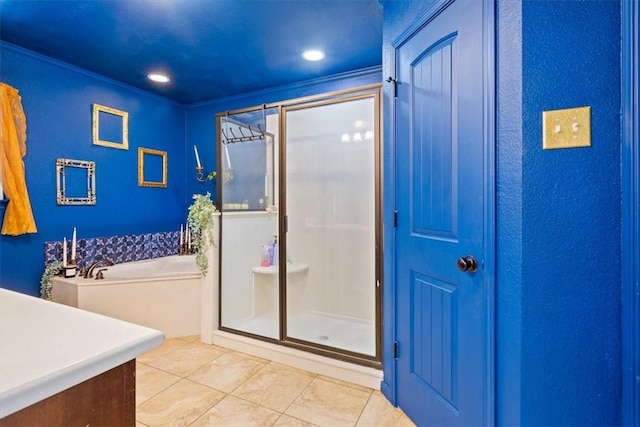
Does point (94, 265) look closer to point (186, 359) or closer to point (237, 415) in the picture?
point (186, 359)

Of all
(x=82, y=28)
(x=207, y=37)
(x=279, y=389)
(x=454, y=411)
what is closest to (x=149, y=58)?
(x=82, y=28)

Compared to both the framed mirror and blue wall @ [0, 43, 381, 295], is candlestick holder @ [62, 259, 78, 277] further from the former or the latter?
the framed mirror

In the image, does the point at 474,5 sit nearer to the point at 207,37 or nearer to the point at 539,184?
the point at 539,184

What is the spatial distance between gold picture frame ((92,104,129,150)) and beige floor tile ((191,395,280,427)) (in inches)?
105

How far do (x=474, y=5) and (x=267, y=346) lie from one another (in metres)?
2.43

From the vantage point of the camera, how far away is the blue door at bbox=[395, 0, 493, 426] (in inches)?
48.9

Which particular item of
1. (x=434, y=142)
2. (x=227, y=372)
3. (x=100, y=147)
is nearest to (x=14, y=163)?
(x=100, y=147)

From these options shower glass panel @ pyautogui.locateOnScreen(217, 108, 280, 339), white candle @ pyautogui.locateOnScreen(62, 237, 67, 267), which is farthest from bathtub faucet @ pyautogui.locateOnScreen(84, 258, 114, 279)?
shower glass panel @ pyautogui.locateOnScreen(217, 108, 280, 339)

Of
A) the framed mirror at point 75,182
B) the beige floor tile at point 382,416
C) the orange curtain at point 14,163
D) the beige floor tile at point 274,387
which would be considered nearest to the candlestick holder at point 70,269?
the orange curtain at point 14,163

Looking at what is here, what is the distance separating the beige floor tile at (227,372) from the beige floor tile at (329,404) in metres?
0.46

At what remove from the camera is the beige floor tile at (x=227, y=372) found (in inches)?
79.4

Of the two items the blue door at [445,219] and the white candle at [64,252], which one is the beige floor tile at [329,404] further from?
the white candle at [64,252]

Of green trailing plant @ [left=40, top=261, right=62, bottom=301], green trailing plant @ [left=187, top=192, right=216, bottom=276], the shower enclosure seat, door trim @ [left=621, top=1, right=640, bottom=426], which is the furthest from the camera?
the shower enclosure seat

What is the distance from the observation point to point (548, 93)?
105cm
